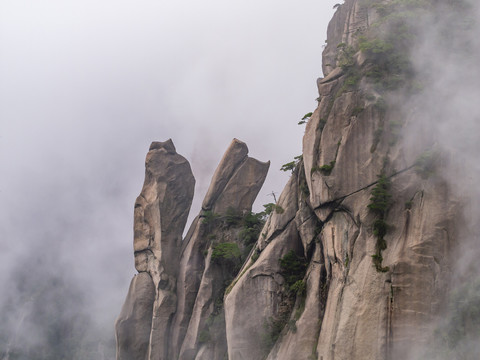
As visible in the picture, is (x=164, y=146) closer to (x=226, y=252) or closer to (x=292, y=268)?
(x=226, y=252)

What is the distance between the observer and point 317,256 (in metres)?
25.1

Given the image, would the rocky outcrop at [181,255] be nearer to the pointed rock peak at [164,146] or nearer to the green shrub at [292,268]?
the pointed rock peak at [164,146]

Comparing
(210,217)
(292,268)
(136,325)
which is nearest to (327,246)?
(292,268)

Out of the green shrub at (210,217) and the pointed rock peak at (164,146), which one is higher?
the pointed rock peak at (164,146)

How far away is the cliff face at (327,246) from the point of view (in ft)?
66.7

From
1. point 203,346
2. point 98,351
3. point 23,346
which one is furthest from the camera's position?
point 23,346

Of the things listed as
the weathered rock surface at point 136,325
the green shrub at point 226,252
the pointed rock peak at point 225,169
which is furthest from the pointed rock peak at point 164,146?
the weathered rock surface at point 136,325

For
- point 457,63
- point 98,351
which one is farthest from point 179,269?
point 98,351

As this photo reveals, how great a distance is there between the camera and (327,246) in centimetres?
2375

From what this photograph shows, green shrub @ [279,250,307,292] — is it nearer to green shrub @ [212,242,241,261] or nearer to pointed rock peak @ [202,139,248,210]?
green shrub @ [212,242,241,261]

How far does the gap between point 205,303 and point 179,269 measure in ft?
14.6

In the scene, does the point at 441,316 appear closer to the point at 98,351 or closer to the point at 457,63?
the point at 457,63

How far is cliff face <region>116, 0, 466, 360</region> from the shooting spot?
20344 mm

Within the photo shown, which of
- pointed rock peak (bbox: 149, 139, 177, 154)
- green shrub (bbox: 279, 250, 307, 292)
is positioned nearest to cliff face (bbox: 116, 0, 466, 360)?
green shrub (bbox: 279, 250, 307, 292)
